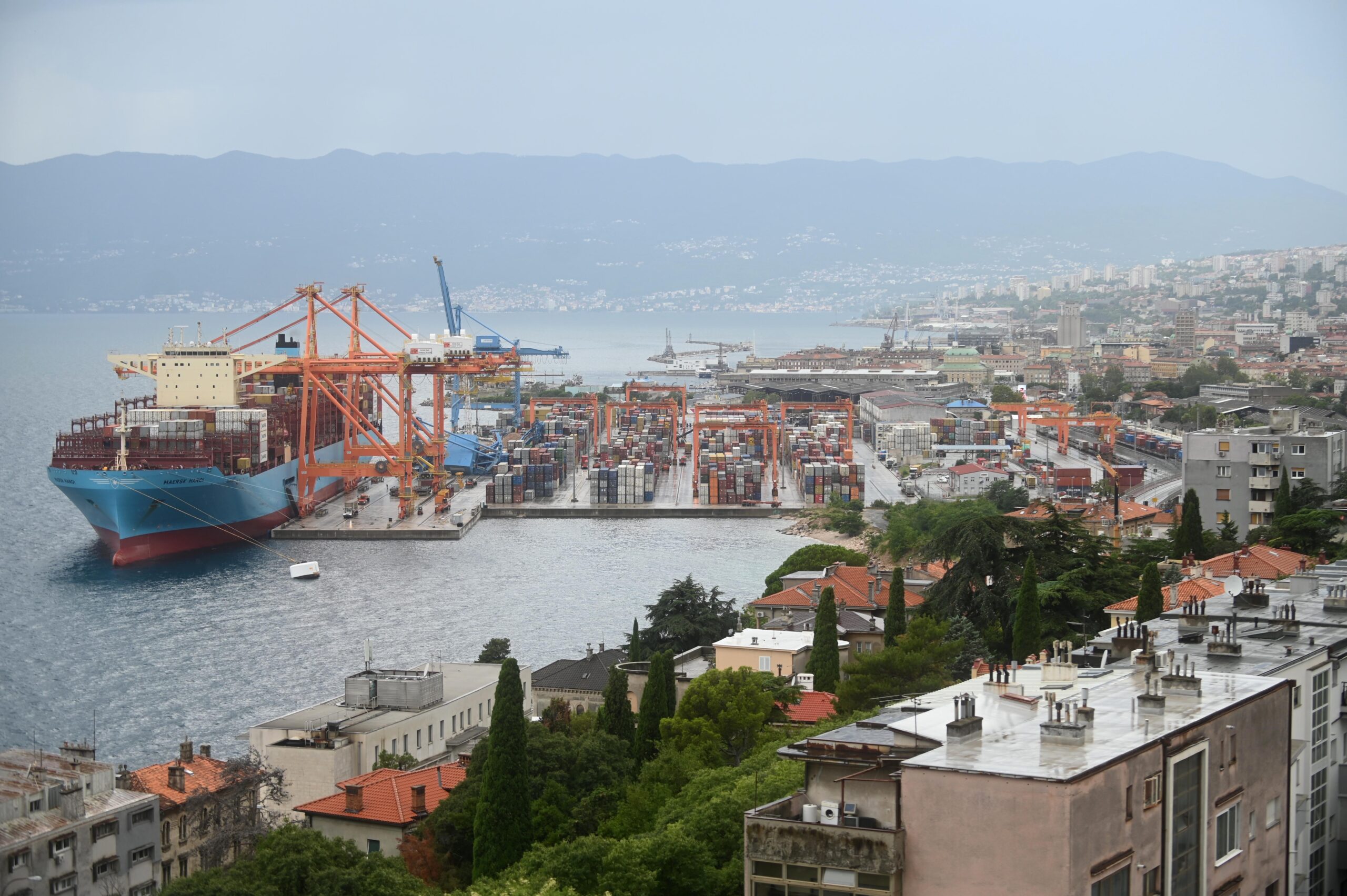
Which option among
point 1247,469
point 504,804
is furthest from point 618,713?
point 1247,469

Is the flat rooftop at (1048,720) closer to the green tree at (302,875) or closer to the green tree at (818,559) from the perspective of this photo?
the green tree at (302,875)

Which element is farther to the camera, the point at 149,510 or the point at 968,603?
the point at 149,510

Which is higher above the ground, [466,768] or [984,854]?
[984,854]

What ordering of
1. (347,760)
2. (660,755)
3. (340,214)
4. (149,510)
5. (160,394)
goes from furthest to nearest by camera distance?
(340,214) < (160,394) < (149,510) < (347,760) < (660,755)

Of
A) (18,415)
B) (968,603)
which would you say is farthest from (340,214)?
(968,603)

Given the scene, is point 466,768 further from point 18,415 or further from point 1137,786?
point 18,415

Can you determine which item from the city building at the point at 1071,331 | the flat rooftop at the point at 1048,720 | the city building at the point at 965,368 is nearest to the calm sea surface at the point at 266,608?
the flat rooftop at the point at 1048,720

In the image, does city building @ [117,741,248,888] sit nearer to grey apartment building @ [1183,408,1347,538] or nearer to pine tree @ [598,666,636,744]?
pine tree @ [598,666,636,744]
